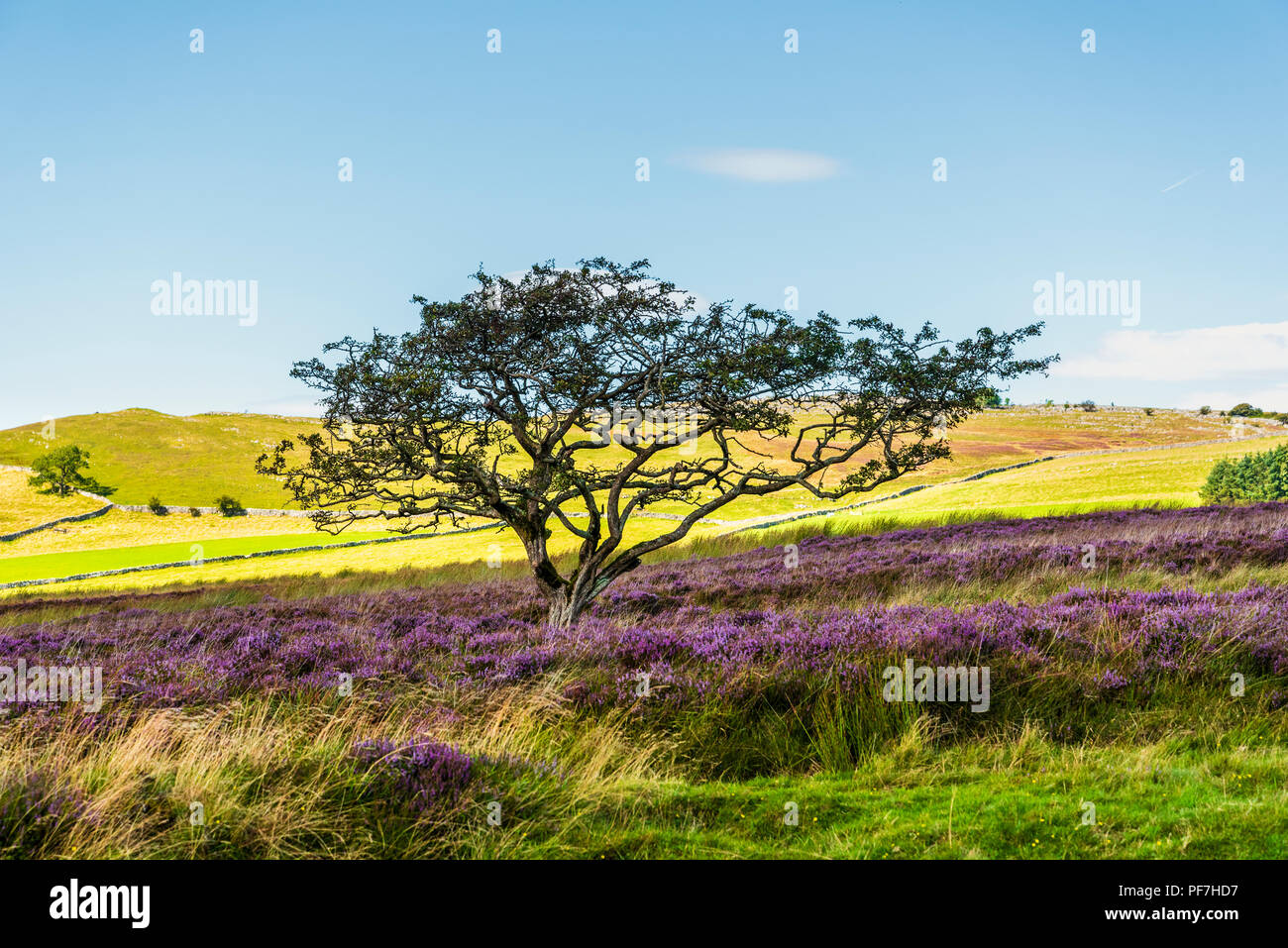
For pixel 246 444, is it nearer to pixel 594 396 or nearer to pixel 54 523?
pixel 54 523

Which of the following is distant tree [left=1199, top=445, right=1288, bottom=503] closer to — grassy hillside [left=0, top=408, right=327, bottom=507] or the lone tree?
the lone tree

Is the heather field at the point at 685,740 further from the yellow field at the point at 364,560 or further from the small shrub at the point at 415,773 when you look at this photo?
the yellow field at the point at 364,560

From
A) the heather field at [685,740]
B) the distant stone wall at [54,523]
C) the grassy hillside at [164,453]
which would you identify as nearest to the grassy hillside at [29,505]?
the distant stone wall at [54,523]

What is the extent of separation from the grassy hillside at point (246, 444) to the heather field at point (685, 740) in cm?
5190

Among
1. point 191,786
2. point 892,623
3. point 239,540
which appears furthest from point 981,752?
point 239,540

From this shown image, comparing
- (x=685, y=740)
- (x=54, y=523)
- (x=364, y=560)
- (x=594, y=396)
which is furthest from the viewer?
(x=54, y=523)

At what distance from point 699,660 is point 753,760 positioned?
1.78 metres

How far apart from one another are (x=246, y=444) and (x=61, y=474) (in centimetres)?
3750

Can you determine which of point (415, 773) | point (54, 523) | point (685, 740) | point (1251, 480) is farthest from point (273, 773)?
point (54, 523)

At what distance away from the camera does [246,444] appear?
14188 cm

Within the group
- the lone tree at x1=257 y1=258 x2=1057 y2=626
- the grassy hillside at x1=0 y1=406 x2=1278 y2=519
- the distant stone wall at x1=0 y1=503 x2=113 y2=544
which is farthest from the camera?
the grassy hillside at x1=0 y1=406 x2=1278 y2=519

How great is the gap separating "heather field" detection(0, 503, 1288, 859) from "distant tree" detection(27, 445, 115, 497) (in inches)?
4529

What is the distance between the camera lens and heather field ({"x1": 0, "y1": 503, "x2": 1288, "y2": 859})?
4.68 m

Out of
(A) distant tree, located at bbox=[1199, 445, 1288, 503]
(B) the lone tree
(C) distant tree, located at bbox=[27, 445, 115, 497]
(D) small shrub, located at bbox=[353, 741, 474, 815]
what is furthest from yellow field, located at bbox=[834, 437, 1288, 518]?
(C) distant tree, located at bbox=[27, 445, 115, 497]
